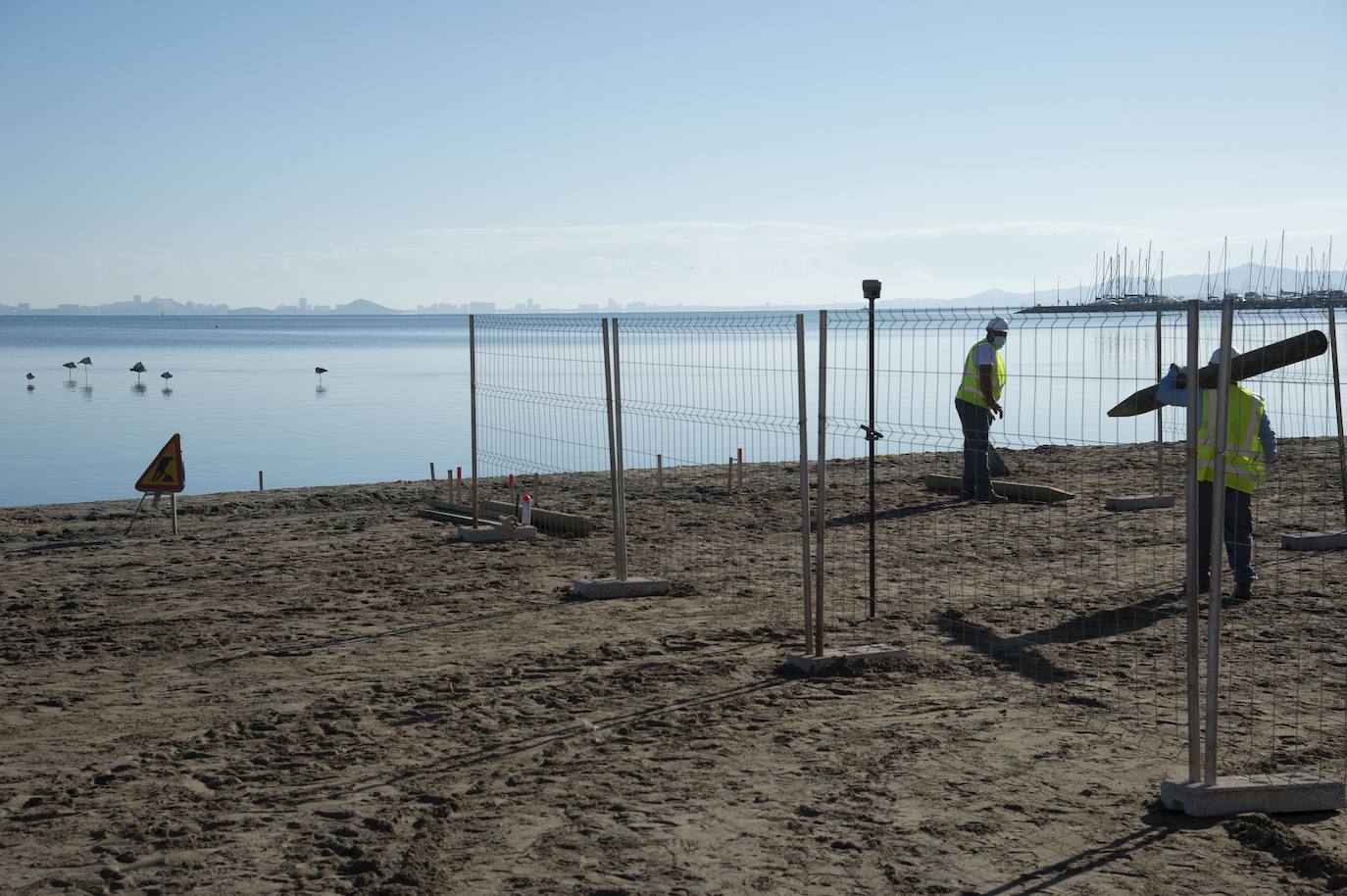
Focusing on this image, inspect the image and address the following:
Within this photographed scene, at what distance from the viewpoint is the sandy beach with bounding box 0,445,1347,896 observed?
457cm

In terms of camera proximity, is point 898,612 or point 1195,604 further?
point 898,612

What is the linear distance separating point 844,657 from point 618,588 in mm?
2732

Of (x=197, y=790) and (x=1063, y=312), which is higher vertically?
(x=1063, y=312)

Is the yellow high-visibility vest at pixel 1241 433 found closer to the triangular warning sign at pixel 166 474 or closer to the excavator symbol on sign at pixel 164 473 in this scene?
the triangular warning sign at pixel 166 474

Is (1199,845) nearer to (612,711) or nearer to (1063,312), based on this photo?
(1063,312)

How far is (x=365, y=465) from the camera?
2298cm

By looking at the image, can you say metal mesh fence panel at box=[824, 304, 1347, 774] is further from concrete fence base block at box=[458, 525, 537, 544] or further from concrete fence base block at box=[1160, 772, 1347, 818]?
concrete fence base block at box=[458, 525, 537, 544]

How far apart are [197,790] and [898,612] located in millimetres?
5116

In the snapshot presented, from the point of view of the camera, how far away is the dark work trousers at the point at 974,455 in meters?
13.8

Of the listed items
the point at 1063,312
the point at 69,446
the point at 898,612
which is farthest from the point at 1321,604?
the point at 69,446

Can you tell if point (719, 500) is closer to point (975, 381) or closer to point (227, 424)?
point (975, 381)

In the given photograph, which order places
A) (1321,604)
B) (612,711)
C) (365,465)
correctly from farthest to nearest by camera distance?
(365,465), (1321,604), (612,711)

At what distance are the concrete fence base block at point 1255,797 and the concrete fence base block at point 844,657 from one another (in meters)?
2.48

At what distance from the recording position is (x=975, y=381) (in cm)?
1359
